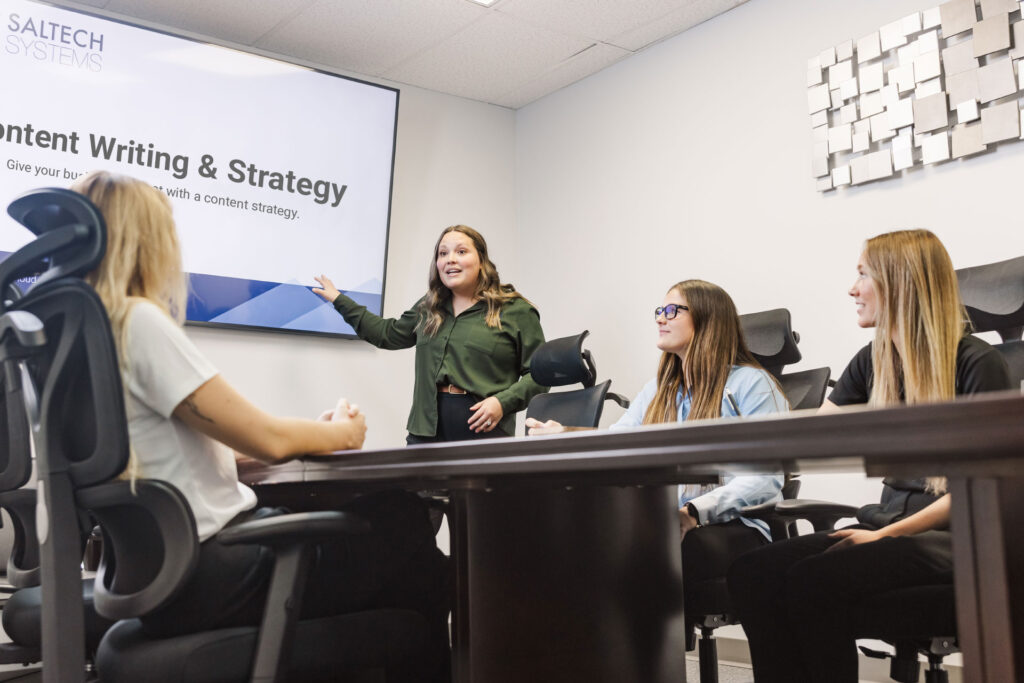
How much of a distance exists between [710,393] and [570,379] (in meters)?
0.59

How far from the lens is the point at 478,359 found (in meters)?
3.30

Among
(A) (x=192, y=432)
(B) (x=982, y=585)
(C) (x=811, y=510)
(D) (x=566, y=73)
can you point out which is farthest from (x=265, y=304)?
(B) (x=982, y=585)

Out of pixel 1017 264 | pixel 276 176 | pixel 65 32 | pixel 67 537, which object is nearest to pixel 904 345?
pixel 1017 264

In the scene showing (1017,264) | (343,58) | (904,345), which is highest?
(343,58)

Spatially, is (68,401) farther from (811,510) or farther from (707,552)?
(811,510)

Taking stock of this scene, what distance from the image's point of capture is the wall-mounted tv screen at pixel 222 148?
11.8 feet

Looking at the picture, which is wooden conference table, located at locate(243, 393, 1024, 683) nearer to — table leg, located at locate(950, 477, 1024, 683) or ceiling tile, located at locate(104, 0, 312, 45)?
table leg, located at locate(950, 477, 1024, 683)

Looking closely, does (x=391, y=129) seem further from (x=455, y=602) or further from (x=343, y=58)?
(x=455, y=602)

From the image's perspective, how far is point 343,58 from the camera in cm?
443

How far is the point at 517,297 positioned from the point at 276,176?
142cm

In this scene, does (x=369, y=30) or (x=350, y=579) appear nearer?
(x=350, y=579)

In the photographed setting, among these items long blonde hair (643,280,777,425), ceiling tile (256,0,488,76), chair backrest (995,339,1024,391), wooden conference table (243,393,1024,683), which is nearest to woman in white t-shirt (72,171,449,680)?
wooden conference table (243,393,1024,683)

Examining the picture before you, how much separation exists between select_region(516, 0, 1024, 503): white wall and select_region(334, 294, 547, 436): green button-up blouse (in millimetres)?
967

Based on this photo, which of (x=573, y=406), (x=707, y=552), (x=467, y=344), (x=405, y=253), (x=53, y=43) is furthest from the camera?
(x=405, y=253)
